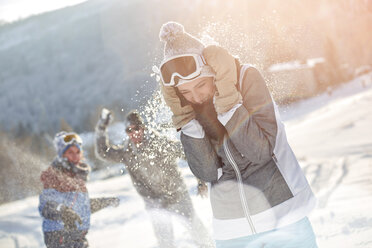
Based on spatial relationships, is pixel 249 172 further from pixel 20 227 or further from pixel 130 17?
pixel 130 17

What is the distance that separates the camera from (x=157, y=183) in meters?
3.77

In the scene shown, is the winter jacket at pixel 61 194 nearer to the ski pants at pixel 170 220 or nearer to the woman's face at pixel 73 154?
the woman's face at pixel 73 154

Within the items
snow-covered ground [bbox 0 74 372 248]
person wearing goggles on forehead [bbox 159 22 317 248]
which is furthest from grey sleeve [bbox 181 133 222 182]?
snow-covered ground [bbox 0 74 372 248]

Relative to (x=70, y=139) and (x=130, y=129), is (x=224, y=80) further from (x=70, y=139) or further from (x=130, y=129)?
(x=70, y=139)

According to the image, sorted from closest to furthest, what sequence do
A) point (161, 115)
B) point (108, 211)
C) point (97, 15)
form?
point (161, 115)
point (108, 211)
point (97, 15)

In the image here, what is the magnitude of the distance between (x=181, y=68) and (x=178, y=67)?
0.02 metres

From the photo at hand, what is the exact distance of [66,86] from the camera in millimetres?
63656

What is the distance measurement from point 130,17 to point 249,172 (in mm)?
78760

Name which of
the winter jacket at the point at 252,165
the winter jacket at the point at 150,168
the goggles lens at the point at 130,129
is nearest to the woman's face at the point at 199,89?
the winter jacket at the point at 252,165

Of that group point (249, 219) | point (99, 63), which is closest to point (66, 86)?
point (99, 63)

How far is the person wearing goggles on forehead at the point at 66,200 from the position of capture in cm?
324

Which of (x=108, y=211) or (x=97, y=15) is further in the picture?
(x=97, y=15)

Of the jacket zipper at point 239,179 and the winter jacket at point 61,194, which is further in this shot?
the winter jacket at point 61,194

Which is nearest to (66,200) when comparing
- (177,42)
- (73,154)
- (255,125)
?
(73,154)
